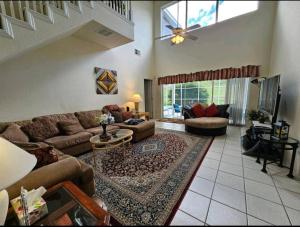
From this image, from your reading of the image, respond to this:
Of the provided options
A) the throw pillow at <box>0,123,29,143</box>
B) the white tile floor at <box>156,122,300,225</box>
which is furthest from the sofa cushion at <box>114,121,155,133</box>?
the throw pillow at <box>0,123,29,143</box>

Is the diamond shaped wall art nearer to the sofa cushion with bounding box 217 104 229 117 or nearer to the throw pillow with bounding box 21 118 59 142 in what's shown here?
the throw pillow with bounding box 21 118 59 142

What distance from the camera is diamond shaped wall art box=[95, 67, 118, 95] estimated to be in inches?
156

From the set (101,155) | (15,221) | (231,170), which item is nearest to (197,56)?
(231,170)

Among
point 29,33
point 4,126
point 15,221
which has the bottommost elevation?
point 15,221

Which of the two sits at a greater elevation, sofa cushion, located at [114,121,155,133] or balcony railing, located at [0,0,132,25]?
balcony railing, located at [0,0,132,25]

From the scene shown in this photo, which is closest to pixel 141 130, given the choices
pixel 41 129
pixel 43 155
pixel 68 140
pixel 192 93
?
pixel 68 140

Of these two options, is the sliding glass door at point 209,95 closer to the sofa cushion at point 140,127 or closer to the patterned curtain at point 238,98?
the patterned curtain at point 238,98

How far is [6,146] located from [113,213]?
3.31 ft

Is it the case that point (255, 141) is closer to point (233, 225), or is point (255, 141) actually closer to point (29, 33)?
point (233, 225)

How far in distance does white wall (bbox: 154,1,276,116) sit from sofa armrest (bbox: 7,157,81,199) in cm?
488

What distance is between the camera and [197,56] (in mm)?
5086

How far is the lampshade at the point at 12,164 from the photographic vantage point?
25.7 inches

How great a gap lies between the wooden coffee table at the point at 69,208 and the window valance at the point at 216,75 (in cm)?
508

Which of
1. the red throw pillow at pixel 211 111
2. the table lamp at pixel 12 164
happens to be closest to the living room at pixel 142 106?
the table lamp at pixel 12 164
